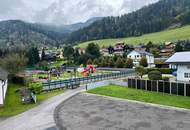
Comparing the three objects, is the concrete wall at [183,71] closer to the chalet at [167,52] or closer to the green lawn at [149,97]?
the green lawn at [149,97]

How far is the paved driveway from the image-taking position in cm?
1936

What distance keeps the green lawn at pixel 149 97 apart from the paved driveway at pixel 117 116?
222cm

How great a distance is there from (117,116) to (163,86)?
43.1 ft

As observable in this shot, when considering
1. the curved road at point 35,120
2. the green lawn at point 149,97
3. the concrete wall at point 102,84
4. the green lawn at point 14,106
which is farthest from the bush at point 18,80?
the curved road at point 35,120

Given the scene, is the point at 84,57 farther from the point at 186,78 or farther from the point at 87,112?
the point at 87,112

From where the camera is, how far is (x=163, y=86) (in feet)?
109

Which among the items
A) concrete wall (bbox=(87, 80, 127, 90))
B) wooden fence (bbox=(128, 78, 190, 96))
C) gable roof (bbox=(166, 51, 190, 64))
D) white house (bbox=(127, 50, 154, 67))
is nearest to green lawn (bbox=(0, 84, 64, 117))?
concrete wall (bbox=(87, 80, 127, 90))

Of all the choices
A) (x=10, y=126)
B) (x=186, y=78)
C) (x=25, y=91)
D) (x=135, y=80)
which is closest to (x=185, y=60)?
(x=186, y=78)

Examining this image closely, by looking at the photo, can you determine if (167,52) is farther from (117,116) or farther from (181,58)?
(117,116)

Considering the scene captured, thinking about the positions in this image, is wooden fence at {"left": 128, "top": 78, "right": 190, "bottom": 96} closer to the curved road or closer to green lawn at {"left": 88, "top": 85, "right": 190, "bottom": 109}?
green lawn at {"left": 88, "top": 85, "right": 190, "bottom": 109}

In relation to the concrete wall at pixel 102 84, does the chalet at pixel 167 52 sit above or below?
above

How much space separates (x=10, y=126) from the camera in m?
20.9

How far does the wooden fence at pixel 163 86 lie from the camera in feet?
101

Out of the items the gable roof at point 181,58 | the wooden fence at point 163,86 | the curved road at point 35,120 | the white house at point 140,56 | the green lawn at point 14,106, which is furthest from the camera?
the white house at point 140,56
